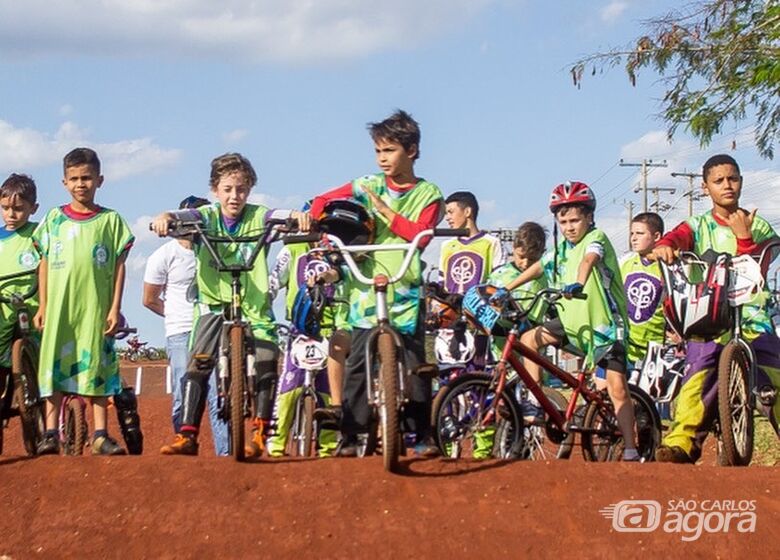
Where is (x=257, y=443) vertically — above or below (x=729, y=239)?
below

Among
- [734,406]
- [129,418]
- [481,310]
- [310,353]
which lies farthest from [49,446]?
[734,406]

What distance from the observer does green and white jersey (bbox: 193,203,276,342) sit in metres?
8.41

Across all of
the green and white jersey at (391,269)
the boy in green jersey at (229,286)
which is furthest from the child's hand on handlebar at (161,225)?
the green and white jersey at (391,269)

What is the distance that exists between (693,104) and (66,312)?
7.55 metres

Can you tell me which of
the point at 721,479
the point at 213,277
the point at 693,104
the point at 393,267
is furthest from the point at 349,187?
the point at 693,104

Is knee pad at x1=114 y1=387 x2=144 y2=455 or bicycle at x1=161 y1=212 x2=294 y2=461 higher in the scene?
bicycle at x1=161 y1=212 x2=294 y2=461

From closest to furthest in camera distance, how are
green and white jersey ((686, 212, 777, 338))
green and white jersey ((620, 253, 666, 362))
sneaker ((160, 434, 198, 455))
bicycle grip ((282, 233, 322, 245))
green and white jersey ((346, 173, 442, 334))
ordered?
bicycle grip ((282, 233, 322, 245)), green and white jersey ((346, 173, 442, 334)), sneaker ((160, 434, 198, 455)), green and white jersey ((686, 212, 777, 338)), green and white jersey ((620, 253, 666, 362))

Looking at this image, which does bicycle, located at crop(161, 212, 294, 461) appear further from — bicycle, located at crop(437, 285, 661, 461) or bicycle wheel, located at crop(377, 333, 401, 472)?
bicycle, located at crop(437, 285, 661, 461)

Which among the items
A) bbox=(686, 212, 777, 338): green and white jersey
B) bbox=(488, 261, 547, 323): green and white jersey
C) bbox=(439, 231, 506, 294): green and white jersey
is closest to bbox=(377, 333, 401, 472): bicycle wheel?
bbox=(686, 212, 777, 338): green and white jersey

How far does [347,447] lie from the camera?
25.6 ft

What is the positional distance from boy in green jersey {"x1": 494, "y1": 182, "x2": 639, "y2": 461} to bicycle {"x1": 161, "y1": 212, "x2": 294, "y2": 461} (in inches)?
75.7

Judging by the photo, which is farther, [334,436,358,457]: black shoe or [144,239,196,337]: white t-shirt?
[144,239,196,337]: white t-shirt

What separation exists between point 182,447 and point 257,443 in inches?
18.3

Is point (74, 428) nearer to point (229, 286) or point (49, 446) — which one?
point (49, 446)
